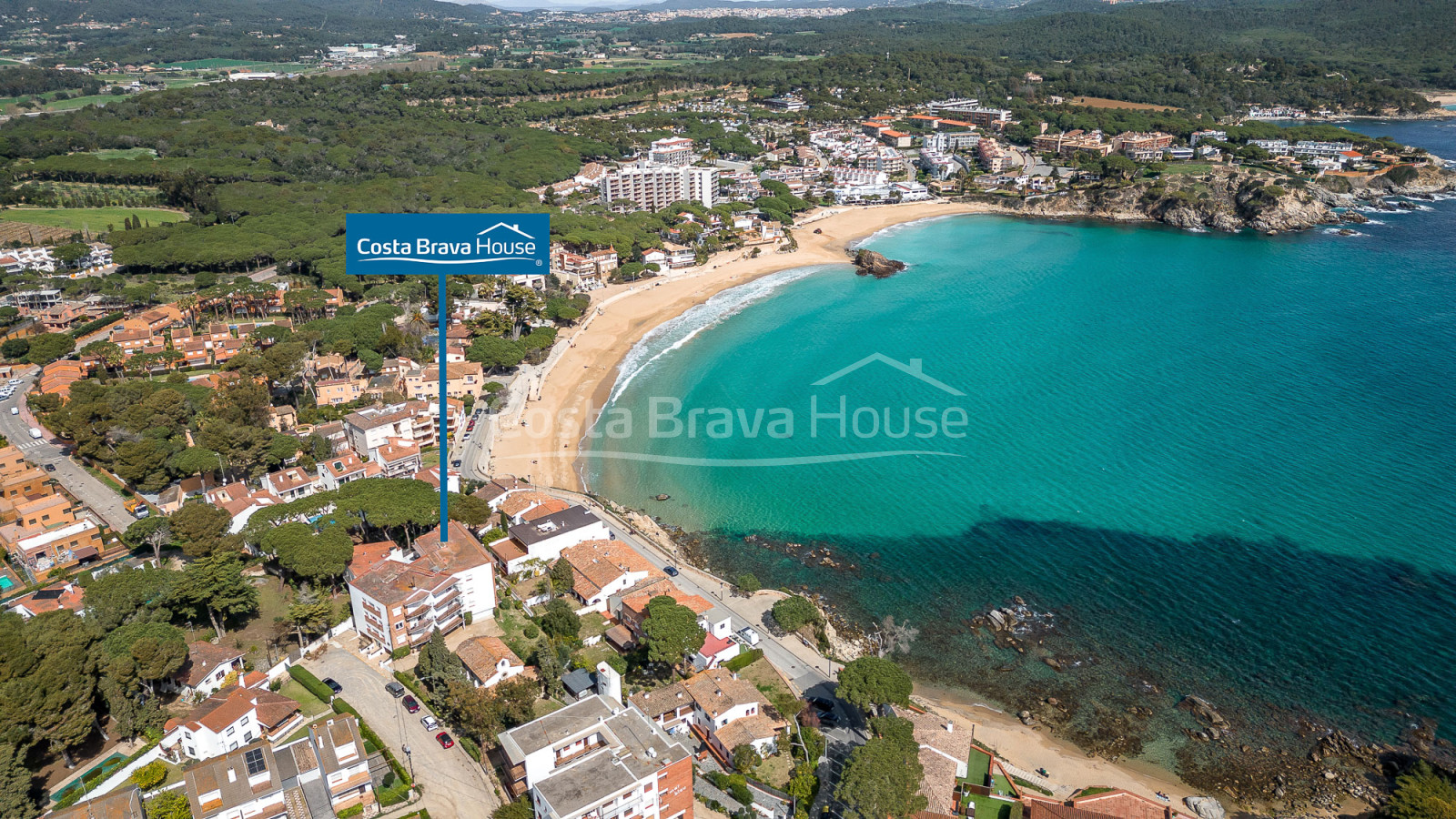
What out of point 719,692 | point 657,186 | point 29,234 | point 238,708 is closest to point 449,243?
point 238,708

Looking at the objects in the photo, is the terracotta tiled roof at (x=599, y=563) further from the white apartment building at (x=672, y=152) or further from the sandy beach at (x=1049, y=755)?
the white apartment building at (x=672, y=152)

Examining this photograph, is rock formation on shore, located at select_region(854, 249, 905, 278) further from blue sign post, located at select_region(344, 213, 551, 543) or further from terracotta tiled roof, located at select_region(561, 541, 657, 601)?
blue sign post, located at select_region(344, 213, 551, 543)

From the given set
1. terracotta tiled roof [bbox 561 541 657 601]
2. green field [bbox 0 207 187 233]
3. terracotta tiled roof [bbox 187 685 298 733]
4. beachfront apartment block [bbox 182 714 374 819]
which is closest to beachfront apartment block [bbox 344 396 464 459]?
terracotta tiled roof [bbox 561 541 657 601]

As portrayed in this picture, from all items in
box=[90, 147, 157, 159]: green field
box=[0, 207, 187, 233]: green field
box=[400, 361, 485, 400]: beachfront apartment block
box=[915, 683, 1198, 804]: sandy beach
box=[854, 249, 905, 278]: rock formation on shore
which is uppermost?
box=[90, 147, 157, 159]: green field

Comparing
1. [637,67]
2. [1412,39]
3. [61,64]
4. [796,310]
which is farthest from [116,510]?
[1412,39]

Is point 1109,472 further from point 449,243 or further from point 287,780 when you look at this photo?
point 287,780
